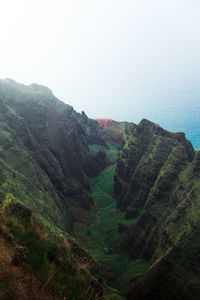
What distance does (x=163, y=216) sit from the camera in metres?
45.2

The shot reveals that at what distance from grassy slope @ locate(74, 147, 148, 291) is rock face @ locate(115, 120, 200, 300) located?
3089mm

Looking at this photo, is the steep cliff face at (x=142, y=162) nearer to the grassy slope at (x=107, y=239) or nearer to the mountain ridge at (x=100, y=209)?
the mountain ridge at (x=100, y=209)

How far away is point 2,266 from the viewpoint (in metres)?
7.05

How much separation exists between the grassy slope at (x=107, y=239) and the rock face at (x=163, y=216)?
10.1ft

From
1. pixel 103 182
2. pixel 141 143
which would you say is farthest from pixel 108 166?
pixel 141 143

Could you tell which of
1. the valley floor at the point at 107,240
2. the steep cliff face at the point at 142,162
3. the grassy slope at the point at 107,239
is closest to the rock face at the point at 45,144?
the valley floor at the point at 107,240

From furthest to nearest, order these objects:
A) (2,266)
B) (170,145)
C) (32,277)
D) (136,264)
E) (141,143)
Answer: (141,143), (170,145), (136,264), (32,277), (2,266)

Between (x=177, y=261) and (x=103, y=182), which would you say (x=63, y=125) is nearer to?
(x=103, y=182)

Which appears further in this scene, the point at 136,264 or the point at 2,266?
the point at 136,264

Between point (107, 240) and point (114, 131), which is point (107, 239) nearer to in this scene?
point (107, 240)

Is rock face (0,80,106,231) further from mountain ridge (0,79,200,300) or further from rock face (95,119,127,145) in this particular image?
rock face (95,119,127,145)

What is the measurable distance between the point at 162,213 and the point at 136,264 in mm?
13023

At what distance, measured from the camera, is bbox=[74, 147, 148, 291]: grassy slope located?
42.0m

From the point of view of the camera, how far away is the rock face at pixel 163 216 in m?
30.5
